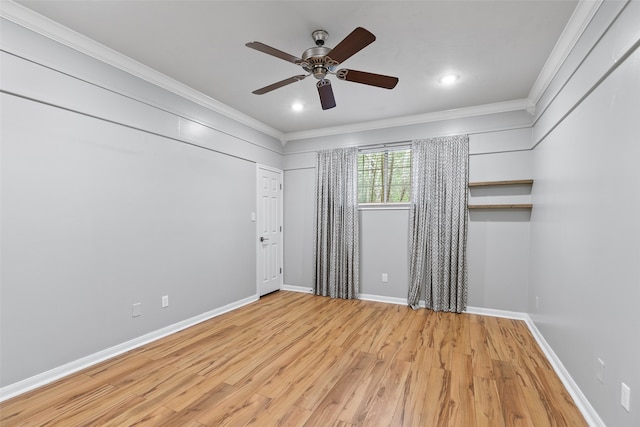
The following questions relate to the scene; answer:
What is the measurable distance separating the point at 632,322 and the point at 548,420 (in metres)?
0.87

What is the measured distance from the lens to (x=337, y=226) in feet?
14.9

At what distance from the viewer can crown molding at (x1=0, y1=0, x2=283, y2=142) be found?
1.98 m

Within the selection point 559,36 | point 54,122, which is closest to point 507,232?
point 559,36

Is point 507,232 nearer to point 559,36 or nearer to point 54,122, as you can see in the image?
point 559,36

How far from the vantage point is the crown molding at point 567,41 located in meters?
1.86

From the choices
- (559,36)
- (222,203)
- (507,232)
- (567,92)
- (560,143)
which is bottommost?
(507,232)

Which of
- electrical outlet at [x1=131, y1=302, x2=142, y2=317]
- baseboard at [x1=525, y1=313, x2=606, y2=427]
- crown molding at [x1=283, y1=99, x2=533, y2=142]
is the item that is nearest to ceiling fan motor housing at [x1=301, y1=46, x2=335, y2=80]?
crown molding at [x1=283, y1=99, x2=533, y2=142]

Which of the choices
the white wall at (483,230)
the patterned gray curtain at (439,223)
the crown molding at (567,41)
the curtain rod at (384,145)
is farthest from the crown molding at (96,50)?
the crown molding at (567,41)

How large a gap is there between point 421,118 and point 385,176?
0.97 metres

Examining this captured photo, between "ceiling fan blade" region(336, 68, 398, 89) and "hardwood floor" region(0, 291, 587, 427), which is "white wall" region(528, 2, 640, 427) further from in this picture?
"ceiling fan blade" region(336, 68, 398, 89)

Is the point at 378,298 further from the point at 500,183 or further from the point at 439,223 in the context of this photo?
the point at 500,183

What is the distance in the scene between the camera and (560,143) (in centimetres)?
248

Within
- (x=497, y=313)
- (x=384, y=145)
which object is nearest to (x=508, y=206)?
(x=497, y=313)

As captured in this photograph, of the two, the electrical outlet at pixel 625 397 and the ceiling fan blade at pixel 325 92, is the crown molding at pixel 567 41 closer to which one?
the ceiling fan blade at pixel 325 92
